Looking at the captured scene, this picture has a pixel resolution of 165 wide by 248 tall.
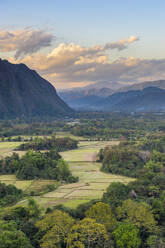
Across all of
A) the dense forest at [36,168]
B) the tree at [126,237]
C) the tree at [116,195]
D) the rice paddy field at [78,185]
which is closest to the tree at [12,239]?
the tree at [126,237]

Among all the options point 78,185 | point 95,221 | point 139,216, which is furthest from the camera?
point 78,185

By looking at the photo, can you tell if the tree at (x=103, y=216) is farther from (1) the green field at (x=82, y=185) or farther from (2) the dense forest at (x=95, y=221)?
(1) the green field at (x=82, y=185)

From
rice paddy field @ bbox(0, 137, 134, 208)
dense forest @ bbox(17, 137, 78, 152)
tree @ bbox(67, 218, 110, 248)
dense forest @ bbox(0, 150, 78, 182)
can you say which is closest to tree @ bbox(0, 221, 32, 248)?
tree @ bbox(67, 218, 110, 248)

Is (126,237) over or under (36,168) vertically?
under

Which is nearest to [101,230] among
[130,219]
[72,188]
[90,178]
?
[130,219]

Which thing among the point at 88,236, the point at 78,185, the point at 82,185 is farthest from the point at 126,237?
the point at 78,185

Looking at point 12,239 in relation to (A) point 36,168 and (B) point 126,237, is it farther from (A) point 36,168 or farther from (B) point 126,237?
(A) point 36,168
